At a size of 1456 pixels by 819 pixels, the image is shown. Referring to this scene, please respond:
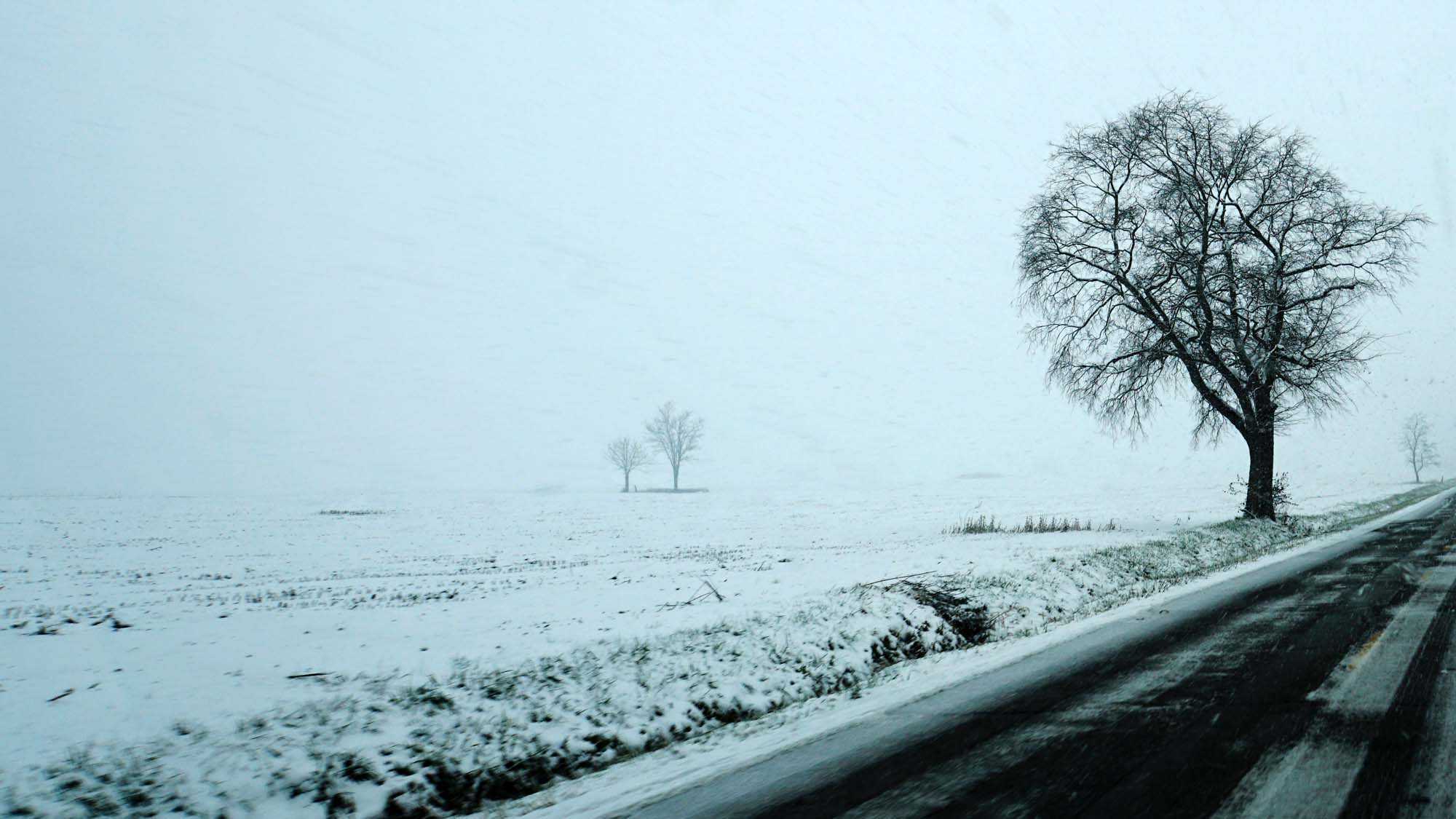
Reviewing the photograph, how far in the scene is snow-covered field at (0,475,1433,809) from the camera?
6.03 metres

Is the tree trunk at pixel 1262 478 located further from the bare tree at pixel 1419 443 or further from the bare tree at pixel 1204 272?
the bare tree at pixel 1419 443

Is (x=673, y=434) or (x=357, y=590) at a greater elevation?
(x=673, y=434)

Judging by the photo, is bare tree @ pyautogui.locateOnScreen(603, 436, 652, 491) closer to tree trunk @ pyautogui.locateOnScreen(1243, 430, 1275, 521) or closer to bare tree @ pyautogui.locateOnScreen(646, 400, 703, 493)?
bare tree @ pyautogui.locateOnScreen(646, 400, 703, 493)

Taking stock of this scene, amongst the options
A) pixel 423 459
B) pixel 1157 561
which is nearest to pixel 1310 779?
pixel 1157 561

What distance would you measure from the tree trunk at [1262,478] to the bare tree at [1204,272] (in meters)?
0.05

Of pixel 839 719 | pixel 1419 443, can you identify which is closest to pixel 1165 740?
pixel 839 719

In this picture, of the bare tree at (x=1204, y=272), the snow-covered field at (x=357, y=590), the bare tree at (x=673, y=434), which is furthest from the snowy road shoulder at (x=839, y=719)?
the bare tree at (x=673, y=434)

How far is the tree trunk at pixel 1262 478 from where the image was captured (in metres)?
22.3

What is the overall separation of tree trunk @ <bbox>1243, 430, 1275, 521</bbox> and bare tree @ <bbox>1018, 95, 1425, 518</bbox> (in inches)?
2.0

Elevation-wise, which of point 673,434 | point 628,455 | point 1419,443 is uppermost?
point 1419,443

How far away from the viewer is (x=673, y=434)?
91.1 meters

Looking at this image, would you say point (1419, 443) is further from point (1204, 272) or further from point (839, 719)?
point (839, 719)

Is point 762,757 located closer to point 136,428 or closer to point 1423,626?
point 1423,626

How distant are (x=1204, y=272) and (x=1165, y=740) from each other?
69.7ft
